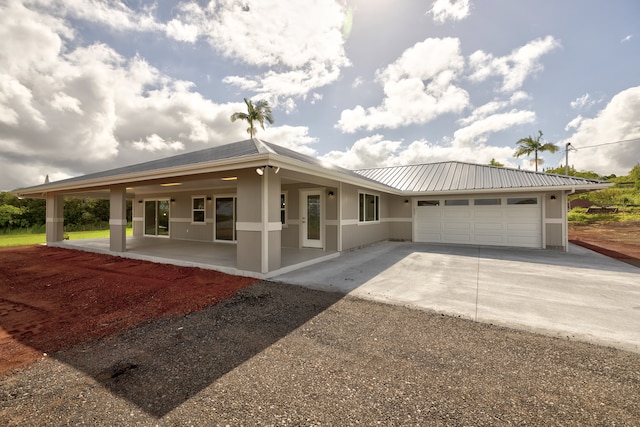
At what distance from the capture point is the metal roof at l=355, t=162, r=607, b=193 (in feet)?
32.2

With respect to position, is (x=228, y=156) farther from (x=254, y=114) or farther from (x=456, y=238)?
(x=254, y=114)

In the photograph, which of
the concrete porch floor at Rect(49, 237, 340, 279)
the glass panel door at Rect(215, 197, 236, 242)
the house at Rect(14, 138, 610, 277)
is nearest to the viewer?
the house at Rect(14, 138, 610, 277)

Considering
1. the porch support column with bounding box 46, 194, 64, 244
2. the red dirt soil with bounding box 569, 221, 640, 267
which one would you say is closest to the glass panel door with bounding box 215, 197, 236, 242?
the porch support column with bounding box 46, 194, 64, 244

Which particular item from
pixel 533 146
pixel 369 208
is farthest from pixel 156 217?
pixel 533 146

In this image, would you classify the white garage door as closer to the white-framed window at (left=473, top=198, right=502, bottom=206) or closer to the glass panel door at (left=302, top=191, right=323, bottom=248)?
the white-framed window at (left=473, top=198, right=502, bottom=206)

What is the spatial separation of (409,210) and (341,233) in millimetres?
5406

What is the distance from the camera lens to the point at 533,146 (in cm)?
2467

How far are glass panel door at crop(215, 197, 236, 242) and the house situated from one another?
45mm

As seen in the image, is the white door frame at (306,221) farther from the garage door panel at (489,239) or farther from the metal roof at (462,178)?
the garage door panel at (489,239)

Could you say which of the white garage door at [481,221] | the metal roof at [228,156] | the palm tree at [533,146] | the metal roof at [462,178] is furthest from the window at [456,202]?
the palm tree at [533,146]

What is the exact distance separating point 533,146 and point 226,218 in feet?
95.8

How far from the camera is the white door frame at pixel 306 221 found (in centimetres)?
912

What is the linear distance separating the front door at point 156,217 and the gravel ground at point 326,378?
11.3 meters

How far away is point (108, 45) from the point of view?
859cm
